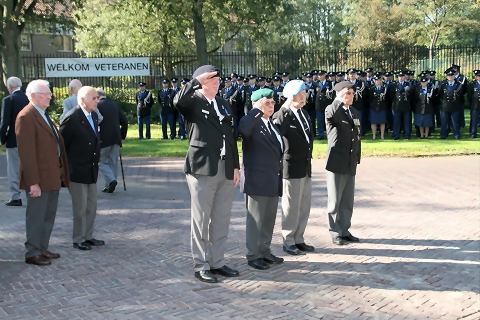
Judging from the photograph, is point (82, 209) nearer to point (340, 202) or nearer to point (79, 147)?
point (79, 147)

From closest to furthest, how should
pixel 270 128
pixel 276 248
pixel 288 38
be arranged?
pixel 270 128 → pixel 276 248 → pixel 288 38

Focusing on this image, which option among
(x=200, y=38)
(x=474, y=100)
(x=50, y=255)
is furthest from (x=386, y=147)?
(x=200, y=38)

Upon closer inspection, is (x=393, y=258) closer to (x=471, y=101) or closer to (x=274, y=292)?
(x=274, y=292)

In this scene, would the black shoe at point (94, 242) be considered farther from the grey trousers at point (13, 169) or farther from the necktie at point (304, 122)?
the grey trousers at point (13, 169)

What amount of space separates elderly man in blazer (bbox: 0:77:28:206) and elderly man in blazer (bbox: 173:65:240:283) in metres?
4.06

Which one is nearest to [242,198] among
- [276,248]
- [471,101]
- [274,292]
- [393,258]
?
[276,248]

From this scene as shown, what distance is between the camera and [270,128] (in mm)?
6254

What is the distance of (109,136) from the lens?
34.4ft

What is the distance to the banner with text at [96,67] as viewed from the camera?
2233cm

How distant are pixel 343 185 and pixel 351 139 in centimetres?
60

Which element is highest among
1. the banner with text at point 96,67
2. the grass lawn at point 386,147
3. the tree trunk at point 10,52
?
the tree trunk at point 10,52

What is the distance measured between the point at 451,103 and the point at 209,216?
13.2 m

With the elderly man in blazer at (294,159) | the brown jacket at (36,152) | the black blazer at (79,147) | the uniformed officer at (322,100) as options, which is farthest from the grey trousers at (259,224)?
the uniformed officer at (322,100)

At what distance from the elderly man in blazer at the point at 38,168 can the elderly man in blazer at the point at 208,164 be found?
1746 mm
